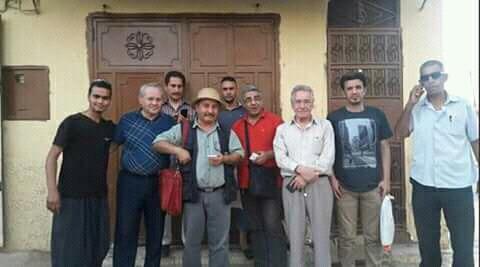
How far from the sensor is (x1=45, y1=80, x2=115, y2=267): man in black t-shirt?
4.43 meters

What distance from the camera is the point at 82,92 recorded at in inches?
235

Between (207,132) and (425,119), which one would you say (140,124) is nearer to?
(207,132)

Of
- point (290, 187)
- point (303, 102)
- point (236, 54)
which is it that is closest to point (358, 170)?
point (290, 187)

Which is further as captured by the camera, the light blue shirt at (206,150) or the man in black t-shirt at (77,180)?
the light blue shirt at (206,150)

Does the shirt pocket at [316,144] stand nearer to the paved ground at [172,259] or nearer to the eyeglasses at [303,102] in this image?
the eyeglasses at [303,102]

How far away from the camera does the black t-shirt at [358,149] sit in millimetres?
4738

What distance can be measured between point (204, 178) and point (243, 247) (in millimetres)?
1670

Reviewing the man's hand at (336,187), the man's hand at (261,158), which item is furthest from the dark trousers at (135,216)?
the man's hand at (336,187)

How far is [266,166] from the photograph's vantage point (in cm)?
481

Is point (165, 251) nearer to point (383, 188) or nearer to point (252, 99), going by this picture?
point (252, 99)

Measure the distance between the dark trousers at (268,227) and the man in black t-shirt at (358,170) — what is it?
0.51 meters

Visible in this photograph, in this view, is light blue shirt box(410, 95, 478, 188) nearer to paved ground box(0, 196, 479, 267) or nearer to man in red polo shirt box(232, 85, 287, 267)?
man in red polo shirt box(232, 85, 287, 267)

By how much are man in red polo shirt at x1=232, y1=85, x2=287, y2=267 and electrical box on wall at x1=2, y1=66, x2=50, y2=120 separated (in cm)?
230

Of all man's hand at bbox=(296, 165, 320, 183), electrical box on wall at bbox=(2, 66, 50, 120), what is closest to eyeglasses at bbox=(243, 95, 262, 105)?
man's hand at bbox=(296, 165, 320, 183)
